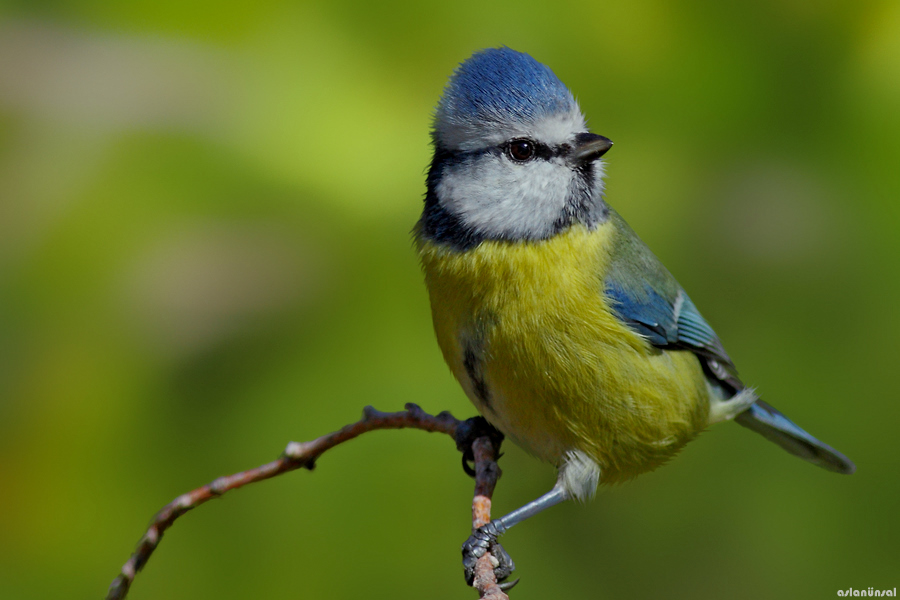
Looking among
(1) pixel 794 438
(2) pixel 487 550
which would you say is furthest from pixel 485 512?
(1) pixel 794 438

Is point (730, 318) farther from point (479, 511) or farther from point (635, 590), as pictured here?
point (479, 511)

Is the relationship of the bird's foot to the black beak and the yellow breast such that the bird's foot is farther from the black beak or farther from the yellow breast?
the black beak

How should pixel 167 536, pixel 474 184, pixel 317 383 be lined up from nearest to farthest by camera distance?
pixel 474 184 → pixel 167 536 → pixel 317 383

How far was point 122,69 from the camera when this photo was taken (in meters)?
1.86

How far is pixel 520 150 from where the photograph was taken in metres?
1.15

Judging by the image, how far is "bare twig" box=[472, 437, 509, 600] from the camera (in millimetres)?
879

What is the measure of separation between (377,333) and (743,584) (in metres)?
0.94

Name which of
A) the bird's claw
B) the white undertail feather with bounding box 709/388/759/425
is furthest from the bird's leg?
the white undertail feather with bounding box 709/388/759/425

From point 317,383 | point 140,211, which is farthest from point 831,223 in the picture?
point 140,211

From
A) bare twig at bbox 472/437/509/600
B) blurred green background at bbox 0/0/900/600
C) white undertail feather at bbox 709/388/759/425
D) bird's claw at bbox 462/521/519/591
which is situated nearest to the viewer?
bare twig at bbox 472/437/509/600

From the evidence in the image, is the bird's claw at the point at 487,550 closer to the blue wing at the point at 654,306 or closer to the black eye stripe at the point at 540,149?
the blue wing at the point at 654,306

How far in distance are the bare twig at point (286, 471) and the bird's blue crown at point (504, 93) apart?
0.44 meters

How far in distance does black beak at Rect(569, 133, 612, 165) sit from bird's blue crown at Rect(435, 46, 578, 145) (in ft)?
0.17

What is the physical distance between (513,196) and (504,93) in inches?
6.1
